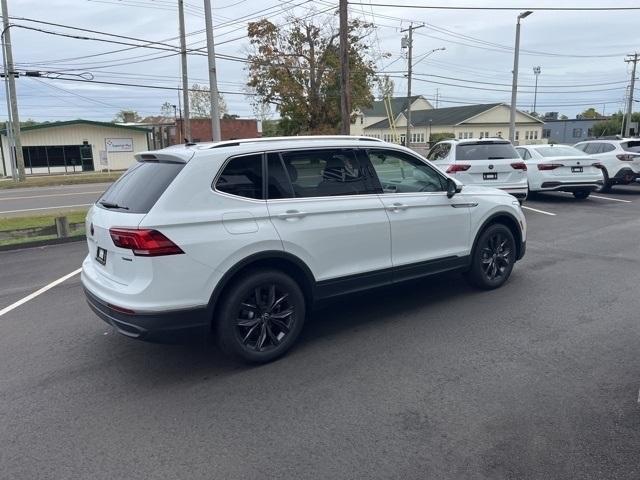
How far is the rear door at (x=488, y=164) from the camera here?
11211 millimetres

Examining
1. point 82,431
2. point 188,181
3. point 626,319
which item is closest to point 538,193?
point 626,319

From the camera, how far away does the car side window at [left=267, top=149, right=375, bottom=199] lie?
4.45 meters

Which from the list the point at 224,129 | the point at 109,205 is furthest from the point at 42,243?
the point at 224,129

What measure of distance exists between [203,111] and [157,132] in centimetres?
2437

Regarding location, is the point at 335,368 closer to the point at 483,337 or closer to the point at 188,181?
the point at 483,337

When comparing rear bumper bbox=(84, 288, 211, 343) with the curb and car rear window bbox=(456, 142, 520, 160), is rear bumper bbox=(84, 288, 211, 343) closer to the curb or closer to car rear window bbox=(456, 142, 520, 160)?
the curb

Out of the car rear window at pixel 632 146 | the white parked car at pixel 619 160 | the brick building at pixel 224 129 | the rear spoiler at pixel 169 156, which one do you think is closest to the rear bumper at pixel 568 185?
the white parked car at pixel 619 160

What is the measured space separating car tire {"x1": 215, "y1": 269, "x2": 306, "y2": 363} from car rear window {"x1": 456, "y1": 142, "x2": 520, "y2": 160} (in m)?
7.99

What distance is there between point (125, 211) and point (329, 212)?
1.70 m

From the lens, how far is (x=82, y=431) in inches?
134

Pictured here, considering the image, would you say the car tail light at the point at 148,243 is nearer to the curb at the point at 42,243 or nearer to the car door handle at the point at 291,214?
the car door handle at the point at 291,214

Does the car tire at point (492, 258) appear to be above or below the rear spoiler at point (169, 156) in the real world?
below

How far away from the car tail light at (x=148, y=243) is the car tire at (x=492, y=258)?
139 inches

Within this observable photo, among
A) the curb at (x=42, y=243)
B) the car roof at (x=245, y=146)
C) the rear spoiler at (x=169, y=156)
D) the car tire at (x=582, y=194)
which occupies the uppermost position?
the car roof at (x=245, y=146)
